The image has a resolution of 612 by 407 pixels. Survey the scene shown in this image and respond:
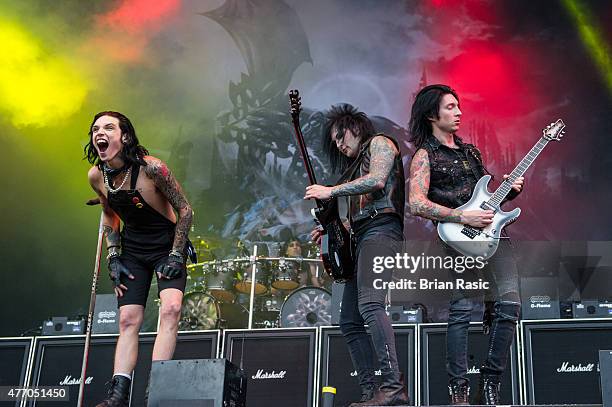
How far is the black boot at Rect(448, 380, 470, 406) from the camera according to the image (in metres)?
3.92

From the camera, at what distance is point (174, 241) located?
461cm

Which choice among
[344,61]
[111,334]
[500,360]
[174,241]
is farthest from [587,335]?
[344,61]

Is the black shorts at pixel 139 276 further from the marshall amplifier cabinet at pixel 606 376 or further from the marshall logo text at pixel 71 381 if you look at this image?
the marshall amplifier cabinet at pixel 606 376

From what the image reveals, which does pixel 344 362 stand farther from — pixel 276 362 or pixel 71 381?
pixel 71 381

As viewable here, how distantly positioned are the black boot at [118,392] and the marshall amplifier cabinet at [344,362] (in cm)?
202

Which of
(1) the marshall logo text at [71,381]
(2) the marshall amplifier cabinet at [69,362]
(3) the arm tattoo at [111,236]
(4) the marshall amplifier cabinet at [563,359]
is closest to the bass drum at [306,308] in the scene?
(2) the marshall amplifier cabinet at [69,362]

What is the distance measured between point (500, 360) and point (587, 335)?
2056 mm

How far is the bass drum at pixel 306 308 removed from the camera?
811cm

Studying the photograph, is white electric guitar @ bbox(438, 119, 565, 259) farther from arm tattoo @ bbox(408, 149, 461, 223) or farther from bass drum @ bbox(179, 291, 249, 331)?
bass drum @ bbox(179, 291, 249, 331)

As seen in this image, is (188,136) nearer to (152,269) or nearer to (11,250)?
(11,250)

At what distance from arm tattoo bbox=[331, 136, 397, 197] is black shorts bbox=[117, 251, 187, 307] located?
1019mm

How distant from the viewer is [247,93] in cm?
958

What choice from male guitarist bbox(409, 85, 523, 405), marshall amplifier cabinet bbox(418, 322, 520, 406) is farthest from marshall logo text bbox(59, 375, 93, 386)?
male guitarist bbox(409, 85, 523, 405)

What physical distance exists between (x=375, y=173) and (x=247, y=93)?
5458mm
